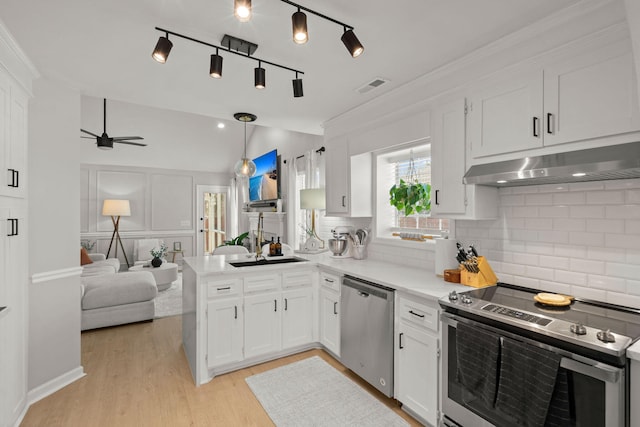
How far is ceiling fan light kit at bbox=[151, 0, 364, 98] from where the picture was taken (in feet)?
4.45

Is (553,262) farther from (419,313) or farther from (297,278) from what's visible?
(297,278)

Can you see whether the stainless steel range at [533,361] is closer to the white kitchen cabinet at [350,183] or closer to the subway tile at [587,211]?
the subway tile at [587,211]

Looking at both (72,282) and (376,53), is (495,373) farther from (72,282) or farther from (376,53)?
(72,282)

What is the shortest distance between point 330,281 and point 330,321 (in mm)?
384

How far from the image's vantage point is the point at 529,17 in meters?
1.84

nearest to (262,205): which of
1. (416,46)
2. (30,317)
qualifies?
(30,317)

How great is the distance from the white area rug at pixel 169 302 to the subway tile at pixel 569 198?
456 centimetres

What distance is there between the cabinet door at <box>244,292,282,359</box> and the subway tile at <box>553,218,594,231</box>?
2.27 metres

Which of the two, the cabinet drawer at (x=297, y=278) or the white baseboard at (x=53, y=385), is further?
the cabinet drawer at (x=297, y=278)

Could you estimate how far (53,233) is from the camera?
8.69 feet

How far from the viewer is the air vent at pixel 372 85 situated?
2.72 meters

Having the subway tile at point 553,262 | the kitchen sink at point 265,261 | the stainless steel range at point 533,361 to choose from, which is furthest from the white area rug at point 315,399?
the subway tile at point 553,262

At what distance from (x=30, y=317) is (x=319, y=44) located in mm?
2954

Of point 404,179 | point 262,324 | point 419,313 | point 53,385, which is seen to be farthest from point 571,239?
point 53,385
